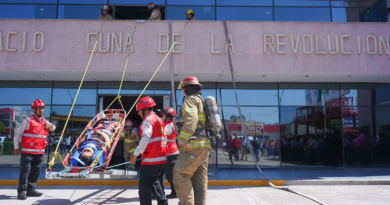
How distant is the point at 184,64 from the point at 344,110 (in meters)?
6.72

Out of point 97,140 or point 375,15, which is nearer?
point 97,140

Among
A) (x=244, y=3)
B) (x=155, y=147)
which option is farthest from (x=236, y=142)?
(x=155, y=147)

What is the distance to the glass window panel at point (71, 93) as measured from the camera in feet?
37.8

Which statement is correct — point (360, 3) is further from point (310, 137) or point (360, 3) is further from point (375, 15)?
point (310, 137)

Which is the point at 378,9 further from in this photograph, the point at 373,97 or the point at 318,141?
the point at 318,141

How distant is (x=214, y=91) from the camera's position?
11.7 m

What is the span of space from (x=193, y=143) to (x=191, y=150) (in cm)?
11

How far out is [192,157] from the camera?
4301 millimetres

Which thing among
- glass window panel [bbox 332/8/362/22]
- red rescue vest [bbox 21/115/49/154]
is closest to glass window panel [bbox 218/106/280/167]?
glass window panel [bbox 332/8/362/22]

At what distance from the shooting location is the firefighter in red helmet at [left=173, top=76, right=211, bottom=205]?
4.18m

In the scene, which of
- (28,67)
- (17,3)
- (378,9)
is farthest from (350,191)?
(17,3)

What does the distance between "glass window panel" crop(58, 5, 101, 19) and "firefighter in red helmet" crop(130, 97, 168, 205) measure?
8133 millimetres

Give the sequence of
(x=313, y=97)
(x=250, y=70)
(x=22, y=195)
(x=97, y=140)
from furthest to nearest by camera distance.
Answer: (x=313, y=97), (x=250, y=70), (x=97, y=140), (x=22, y=195)

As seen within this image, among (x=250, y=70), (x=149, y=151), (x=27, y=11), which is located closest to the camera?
(x=149, y=151)
